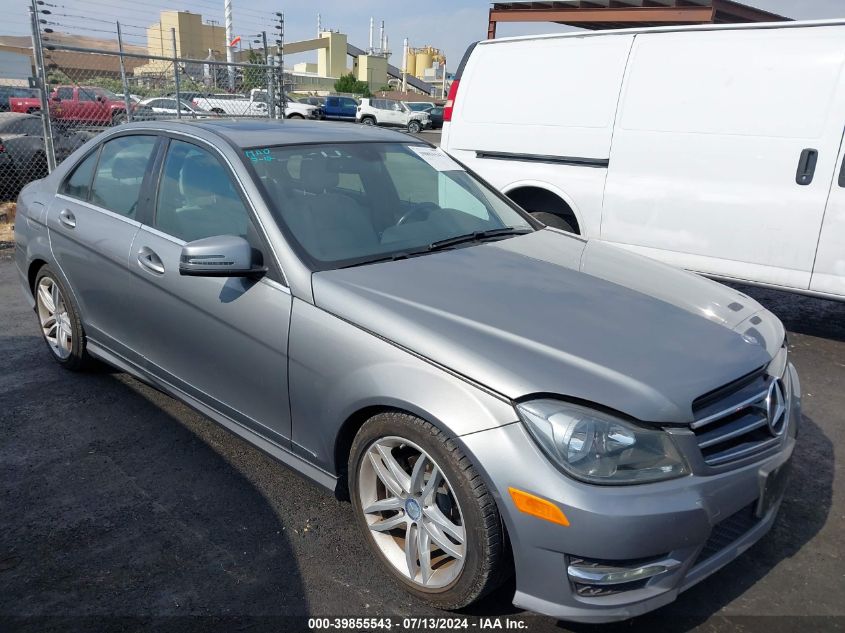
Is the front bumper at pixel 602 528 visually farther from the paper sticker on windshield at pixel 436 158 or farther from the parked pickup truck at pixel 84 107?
the parked pickup truck at pixel 84 107

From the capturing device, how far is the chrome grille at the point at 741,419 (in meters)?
2.27

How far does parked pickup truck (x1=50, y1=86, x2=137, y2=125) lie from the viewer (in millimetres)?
11289

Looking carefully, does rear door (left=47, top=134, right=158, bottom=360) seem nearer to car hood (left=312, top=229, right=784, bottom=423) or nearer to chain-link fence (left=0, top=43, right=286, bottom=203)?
car hood (left=312, top=229, right=784, bottom=423)

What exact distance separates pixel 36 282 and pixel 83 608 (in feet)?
9.00

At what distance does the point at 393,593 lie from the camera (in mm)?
2656

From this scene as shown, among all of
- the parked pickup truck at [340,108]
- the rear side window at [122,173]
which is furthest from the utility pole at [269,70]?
the parked pickup truck at [340,108]

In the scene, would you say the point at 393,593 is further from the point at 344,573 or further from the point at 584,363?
the point at 584,363

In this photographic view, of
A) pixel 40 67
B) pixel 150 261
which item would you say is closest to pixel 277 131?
pixel 150 261

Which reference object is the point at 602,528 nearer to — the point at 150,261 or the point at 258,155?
the point at 258,155

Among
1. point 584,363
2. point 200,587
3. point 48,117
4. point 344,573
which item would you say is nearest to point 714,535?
point 584,363

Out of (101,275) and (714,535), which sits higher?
(101,275)

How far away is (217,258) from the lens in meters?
2.84

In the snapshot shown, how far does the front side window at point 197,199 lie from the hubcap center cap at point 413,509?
1298 mm

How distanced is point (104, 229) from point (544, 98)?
3.81m
